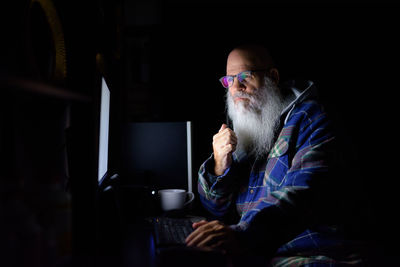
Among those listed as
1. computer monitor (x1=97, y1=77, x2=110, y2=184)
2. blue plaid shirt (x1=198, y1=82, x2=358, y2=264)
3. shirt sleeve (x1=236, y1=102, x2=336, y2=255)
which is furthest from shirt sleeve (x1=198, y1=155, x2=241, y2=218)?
computer monitor (x1=97, y1=77, x2=110, y2=184)

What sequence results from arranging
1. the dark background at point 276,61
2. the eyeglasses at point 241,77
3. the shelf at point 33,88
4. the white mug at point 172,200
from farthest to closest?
the dark background at point 276,61 < the eyeglasses at point 241,77 < the white mug at point 172,200 < the shelf at point 33,88

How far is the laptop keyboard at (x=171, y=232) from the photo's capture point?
0.84m

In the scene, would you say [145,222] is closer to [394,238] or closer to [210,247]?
[210,247]

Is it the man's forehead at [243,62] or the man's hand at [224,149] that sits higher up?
the man's forehead at [243,62]

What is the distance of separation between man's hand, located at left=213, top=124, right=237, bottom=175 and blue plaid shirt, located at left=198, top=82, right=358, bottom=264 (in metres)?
0.04

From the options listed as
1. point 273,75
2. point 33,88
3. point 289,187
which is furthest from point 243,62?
point 33,88

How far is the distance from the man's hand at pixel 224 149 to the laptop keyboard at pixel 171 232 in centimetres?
41

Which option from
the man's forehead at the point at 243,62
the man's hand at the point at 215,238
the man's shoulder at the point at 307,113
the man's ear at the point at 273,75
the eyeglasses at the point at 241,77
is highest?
the man's forehead at the point at 243,62

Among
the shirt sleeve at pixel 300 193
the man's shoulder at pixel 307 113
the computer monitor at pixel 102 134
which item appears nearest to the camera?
the shirt sleeve at pixel 300 193

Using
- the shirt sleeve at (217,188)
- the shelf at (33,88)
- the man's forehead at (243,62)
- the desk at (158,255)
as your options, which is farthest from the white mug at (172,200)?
the shelf at (33,88)

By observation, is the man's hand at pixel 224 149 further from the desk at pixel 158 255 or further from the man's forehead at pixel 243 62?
the desk at pixel 158 255

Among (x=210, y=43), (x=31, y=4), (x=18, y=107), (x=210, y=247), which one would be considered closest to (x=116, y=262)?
(x=210, y=247)

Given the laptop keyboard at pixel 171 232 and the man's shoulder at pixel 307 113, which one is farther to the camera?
the man's shoulder at pixel 307 113

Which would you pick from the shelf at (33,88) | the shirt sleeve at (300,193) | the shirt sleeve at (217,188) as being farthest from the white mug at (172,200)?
the shelf at (33,88)
